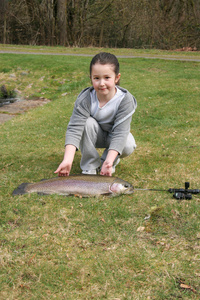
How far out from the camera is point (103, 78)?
3.32m

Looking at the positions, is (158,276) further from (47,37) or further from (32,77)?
(47,37)

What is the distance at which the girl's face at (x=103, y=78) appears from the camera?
3279 millimetres

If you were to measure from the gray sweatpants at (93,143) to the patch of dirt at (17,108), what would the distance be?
3808 mm

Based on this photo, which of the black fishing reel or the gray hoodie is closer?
the black fishing reel

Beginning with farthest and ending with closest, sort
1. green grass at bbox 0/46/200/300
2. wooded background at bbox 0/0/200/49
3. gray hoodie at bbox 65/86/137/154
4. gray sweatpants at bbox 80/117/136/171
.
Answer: wooded background at bbox 0/0/200/49, gray sweatpants at bbox 80/117/136/171, gray hoodie at bbox 65/86/137/154, green grass at bbox 0/46/200/300

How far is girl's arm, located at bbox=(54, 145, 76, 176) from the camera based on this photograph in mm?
3246

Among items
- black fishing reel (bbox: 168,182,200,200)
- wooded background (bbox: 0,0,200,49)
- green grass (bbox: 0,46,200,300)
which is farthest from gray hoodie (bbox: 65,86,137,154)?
wooded background (bbox: 0,0,200,49)

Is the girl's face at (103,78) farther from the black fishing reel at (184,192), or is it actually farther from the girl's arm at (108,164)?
the black fishing reel at (184,192)

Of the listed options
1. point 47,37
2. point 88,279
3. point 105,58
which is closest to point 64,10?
point 47,37

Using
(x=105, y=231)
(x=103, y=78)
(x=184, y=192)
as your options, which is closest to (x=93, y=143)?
(x=103, y=78)

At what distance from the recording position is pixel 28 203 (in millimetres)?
3166

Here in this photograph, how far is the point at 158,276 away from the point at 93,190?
1.17 metres

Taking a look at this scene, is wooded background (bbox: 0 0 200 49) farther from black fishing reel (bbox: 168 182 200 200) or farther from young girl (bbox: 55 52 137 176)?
black fishing reel (bbox: 168 182 200 200)

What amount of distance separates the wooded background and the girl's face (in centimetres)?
1802
